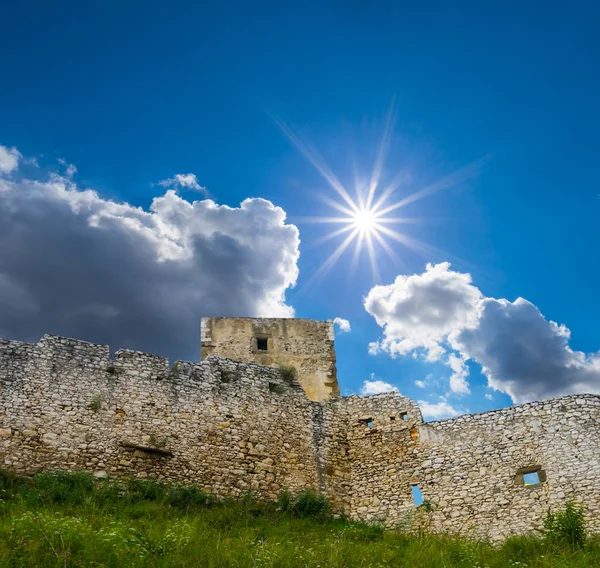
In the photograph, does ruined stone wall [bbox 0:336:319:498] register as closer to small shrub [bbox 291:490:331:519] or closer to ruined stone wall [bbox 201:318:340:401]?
small shrub [bbox 291:490:331:519]

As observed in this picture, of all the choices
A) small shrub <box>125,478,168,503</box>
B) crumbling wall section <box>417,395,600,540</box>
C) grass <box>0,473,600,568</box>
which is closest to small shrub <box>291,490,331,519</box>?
grass <box>0,473,600,568</box>

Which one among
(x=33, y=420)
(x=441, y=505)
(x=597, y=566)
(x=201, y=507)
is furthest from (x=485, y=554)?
(x=33, y=420)

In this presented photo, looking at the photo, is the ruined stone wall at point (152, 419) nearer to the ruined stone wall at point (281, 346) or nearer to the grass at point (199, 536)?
the grass at point (199, 536)

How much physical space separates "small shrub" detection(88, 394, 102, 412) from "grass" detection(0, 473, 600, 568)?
1797 millimetres

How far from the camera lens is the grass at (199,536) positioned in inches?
416

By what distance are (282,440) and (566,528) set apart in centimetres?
746

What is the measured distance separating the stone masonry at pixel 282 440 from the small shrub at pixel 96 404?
3cm

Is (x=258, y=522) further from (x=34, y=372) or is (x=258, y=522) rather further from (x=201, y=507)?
(x=34, y=372)

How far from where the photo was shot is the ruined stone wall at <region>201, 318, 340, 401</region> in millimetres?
24219

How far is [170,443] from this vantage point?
16.5 m

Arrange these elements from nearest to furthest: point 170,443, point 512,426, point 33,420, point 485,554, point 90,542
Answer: point 90,542 → point 485,554 → point 33,420 → point 170,443 → point 512,426

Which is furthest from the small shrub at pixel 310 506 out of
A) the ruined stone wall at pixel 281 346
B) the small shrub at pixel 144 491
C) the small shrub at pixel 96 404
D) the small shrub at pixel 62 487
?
the ruined stone wall at pixel 281 346

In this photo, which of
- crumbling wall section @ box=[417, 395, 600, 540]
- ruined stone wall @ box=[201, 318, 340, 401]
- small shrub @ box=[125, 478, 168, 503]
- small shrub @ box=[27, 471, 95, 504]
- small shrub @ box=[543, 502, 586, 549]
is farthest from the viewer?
ruined stone wall @ box=[201, 318, 340, 401]

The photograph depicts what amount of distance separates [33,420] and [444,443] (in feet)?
35.2
